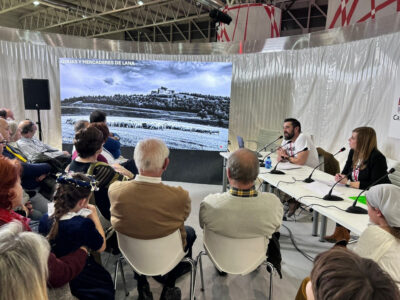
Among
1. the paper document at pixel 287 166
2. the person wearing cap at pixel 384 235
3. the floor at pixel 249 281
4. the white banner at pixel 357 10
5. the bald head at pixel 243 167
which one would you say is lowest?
the floor at pixel 249 281

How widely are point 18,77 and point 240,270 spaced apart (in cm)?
578

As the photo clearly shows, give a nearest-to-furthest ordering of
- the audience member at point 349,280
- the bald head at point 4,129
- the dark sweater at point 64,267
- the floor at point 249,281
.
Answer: the audience member at point 349,280
the dark sweater at point 64,267
the floor at point 249,281
the bald head at point 4,129

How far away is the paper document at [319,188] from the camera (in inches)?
90.0

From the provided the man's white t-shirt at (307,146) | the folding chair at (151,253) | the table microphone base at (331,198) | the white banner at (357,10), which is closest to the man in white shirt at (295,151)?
the man's white t-shirt at (307,146)

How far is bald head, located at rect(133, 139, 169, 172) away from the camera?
1.63 meters

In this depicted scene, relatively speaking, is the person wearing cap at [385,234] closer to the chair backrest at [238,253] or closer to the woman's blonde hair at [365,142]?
the chair backrest at [238,253]

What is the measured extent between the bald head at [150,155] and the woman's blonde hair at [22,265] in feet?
3.07

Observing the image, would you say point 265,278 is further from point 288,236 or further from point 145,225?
point 145,225

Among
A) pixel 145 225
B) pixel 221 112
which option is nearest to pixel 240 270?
pixel 145 225

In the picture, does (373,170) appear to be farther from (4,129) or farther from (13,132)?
(13,132)

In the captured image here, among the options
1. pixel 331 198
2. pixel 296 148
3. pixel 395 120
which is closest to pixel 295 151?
pixel 296 148

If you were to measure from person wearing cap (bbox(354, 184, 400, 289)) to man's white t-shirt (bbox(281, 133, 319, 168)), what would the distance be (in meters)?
2.03

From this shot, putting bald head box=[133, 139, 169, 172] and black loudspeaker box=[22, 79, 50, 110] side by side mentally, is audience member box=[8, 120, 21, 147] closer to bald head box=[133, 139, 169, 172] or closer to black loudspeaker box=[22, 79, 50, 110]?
black loudspeaker box=[22, 79, 50, 110]

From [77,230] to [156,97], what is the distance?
13.2 feet
